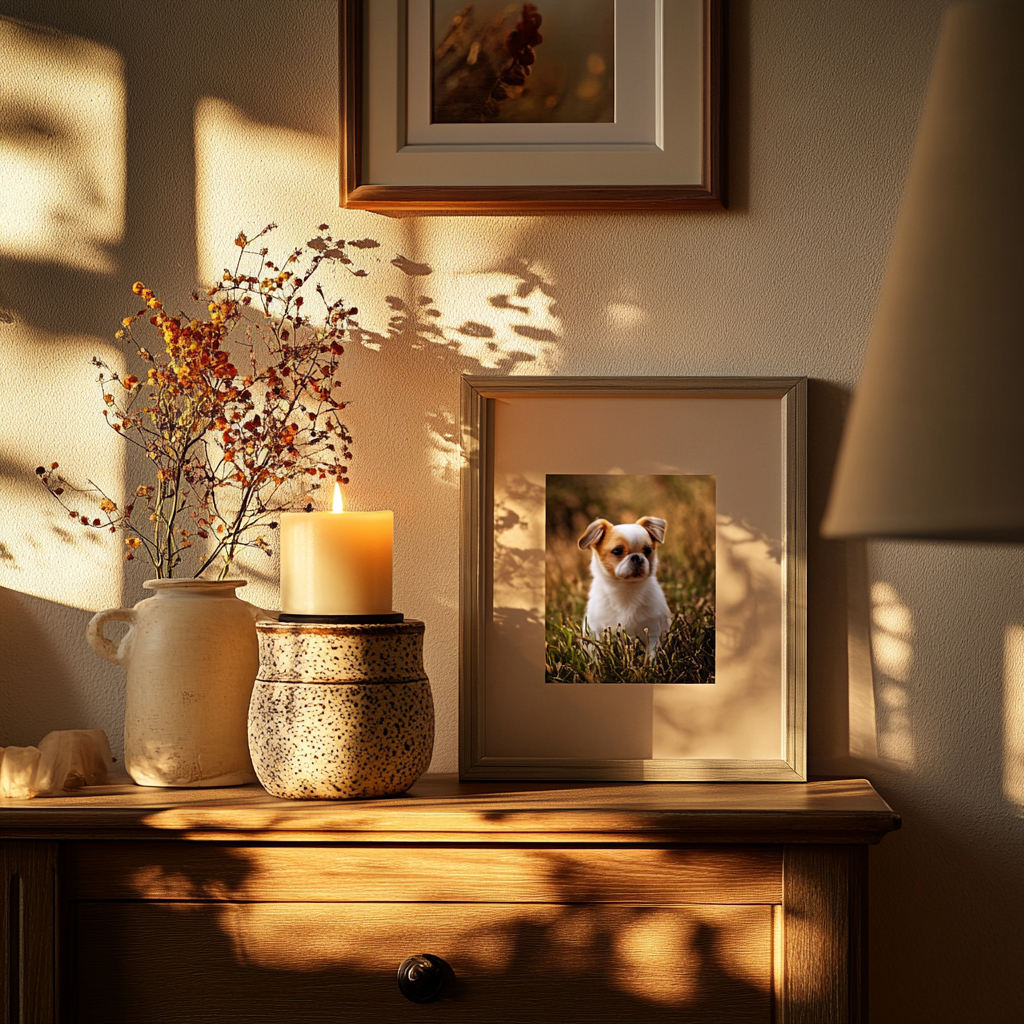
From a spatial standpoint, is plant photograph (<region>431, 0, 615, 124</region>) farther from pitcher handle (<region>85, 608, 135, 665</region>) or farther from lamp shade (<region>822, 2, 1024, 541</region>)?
lamp shade (<region>822, 2, 1024, 541</region>)

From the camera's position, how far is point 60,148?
139 centimetres

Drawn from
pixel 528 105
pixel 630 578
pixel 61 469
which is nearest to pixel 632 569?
pixel 630 578

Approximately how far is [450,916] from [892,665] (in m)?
0.69

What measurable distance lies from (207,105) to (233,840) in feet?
3.30

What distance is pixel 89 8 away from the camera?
139cm

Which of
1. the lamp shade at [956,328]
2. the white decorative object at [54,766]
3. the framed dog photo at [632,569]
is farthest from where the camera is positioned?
the framed dog photo at [632,569]

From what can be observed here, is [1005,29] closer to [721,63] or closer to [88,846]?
[721,63]

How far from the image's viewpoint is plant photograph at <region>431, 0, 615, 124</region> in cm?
135

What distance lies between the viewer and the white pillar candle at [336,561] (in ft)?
3.63

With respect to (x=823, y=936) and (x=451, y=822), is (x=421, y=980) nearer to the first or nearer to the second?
(x=451, y=822)

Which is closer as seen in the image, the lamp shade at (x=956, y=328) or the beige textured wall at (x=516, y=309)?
the lamp shade at (x=956, y=328)

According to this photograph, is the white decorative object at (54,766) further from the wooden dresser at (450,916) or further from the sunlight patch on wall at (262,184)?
the sunlight patch on wall at (262,184)

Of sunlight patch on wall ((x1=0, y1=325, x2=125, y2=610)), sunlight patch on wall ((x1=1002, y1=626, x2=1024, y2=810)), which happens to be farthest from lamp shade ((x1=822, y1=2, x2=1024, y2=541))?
sunlight patch on wall ((x1=0, y1=325, x2=125, y2=610))

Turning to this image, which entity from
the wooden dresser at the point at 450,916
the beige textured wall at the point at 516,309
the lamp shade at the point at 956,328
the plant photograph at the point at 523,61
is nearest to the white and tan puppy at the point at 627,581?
the beige textured wall at the point at 516,309
